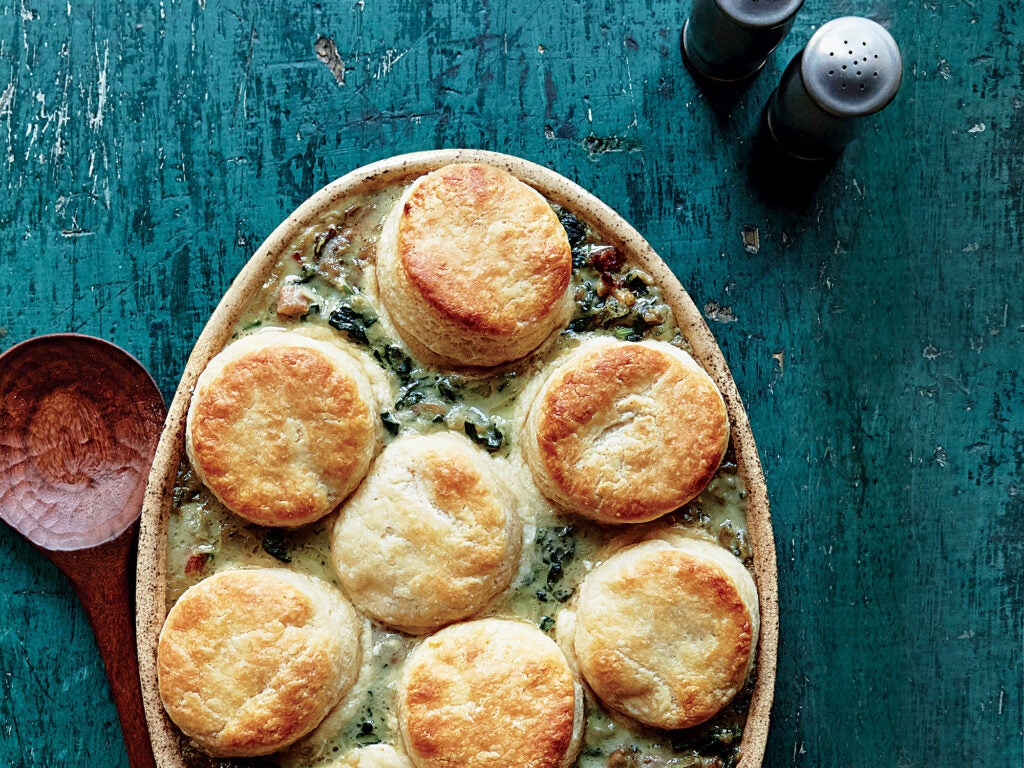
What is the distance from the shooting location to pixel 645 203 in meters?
3.08

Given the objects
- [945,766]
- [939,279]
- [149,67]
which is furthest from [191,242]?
[945,766]

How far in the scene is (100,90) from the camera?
3.09 metres

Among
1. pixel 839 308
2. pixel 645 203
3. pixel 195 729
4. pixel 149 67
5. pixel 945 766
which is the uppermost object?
pixel 149 67

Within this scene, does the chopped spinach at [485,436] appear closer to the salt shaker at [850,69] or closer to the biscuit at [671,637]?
the biscuit at [671,637]

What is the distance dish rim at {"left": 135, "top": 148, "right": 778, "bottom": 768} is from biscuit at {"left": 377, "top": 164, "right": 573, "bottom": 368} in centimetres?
15

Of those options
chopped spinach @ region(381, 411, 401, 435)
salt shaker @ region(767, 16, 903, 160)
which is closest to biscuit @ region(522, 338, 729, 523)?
chopped spinach @ region(381, 411, 401, 435)

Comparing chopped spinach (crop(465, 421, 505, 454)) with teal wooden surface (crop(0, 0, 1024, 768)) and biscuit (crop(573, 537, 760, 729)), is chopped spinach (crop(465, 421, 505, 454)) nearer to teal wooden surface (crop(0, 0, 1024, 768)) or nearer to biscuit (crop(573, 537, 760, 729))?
biscuit (crop(573, 537, 760, 729))

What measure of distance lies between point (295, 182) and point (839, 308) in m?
1.79

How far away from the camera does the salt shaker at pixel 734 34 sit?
2.72 meters

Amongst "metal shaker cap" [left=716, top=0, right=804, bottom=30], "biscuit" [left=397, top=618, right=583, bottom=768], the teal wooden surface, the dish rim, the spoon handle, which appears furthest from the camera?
the teal wooden surface

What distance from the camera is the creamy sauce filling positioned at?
260cm

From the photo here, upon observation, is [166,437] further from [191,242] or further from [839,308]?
[839,308]

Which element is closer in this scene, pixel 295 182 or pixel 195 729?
pixel 195 729

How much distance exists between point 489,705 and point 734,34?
6.62 ft
